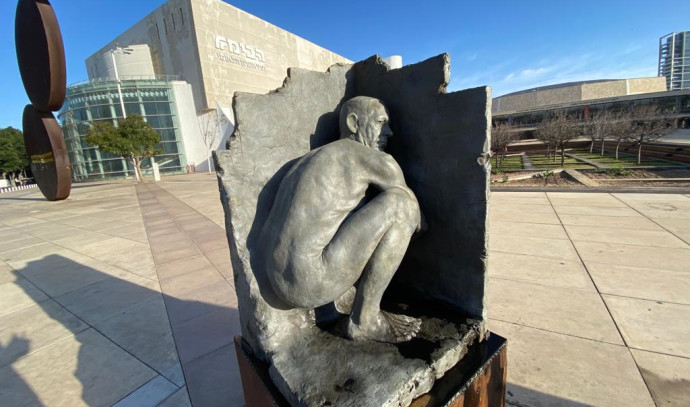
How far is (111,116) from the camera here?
25.5m

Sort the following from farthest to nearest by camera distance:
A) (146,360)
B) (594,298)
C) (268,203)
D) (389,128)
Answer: (594,298) → (146,360) → (389,128) → (268,203)

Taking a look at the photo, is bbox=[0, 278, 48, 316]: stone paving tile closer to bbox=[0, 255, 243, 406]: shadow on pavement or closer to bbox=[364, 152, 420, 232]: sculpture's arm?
bbox=[0, 255, 243, 406]: shadow on pavement

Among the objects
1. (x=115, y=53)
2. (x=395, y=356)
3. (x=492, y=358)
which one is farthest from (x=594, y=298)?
(x=115, y=53)

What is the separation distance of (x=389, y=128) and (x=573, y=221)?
4.87 meters

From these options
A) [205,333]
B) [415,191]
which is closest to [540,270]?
[415,191]

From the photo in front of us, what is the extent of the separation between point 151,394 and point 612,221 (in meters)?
6.18

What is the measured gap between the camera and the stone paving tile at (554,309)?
7.39 feet

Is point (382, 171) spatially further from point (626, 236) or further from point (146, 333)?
point (626, 236)

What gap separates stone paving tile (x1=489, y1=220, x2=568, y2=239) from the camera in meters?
4.39

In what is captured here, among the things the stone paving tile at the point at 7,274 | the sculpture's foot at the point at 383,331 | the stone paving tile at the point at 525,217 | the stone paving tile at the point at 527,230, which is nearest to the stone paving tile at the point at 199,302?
the sculpture's foot at the point at 383,331

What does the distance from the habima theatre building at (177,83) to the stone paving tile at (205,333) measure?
2478 centimetres

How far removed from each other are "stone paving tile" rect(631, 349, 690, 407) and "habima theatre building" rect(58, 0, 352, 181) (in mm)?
26861

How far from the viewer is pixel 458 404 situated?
1.20 metres

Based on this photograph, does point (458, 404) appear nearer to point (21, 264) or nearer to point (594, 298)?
point (594, 298)
